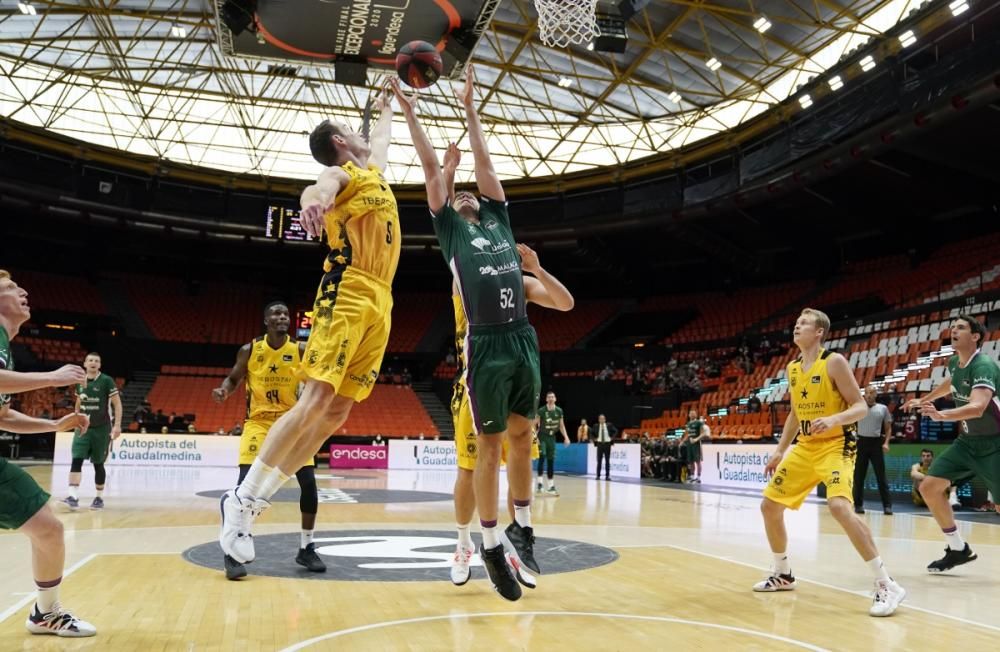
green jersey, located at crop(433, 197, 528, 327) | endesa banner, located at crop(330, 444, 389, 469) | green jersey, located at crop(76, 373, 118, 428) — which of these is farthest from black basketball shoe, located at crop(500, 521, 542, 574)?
endesa banner, located at crop(330, 444, 389, 469)

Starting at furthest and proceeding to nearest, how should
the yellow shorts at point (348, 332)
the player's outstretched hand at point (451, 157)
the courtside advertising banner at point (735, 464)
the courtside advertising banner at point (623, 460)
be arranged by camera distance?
1. the courtside advertising banner at point (623, 460)
2. the courtside advertising banner at point (735, 464)
3. the player's outstretched hand at point (451, 157)
4. the yellow shorts at point (348, 332)

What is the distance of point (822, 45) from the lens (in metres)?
20.8

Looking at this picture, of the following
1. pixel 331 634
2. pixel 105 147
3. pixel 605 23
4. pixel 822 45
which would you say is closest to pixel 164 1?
pixel 105 147

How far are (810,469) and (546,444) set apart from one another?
11.3 metres

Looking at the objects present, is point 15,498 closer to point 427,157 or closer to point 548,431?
point 427,157

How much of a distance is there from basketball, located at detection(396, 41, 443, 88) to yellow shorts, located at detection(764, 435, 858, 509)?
136 inches

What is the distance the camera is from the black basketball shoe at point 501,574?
413cm

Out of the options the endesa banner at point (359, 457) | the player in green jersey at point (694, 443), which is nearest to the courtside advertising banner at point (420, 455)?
the endesa banner at point (359, 457)

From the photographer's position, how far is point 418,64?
485 cm

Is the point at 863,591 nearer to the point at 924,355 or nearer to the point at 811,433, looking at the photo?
the point at 811,433

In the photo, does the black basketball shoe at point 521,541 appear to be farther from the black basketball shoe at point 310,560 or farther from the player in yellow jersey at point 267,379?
the player in yellow jersey at point 267,379

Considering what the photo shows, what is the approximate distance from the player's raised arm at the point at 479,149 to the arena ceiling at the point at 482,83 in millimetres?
13855

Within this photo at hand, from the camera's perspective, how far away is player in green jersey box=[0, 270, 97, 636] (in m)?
3.45

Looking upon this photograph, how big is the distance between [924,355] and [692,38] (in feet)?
33.6
